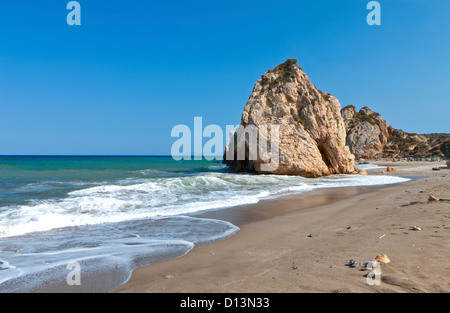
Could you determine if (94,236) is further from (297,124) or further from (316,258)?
(297,124)

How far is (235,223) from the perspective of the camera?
7.46 meters

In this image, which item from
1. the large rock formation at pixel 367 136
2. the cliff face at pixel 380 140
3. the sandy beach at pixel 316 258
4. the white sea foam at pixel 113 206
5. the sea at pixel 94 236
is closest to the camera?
the sandy beach at pixel 316 258

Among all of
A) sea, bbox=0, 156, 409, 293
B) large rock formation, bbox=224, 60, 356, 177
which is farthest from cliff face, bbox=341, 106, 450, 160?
sea, bbox=0, 156, 409, 293

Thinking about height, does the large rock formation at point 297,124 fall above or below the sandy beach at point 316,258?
above

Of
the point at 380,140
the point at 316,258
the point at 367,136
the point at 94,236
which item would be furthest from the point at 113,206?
the point at 380,140

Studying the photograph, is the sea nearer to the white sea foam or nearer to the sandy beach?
the white sea foam

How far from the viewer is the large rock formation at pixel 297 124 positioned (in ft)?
78.3

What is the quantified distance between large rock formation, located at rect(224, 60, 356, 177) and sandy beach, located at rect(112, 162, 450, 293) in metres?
16.6

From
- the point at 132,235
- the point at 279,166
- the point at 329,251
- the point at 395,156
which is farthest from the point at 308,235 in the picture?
the point at 395,156

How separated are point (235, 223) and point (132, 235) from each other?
2673 millimetres

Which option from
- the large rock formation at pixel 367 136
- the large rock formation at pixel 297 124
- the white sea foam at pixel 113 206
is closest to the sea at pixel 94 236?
the white sea foam at pixel 113 206

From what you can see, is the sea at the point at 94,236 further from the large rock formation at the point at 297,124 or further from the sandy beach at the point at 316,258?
the large rock formation at the point at 297,124

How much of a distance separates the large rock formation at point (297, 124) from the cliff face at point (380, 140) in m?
36.7
